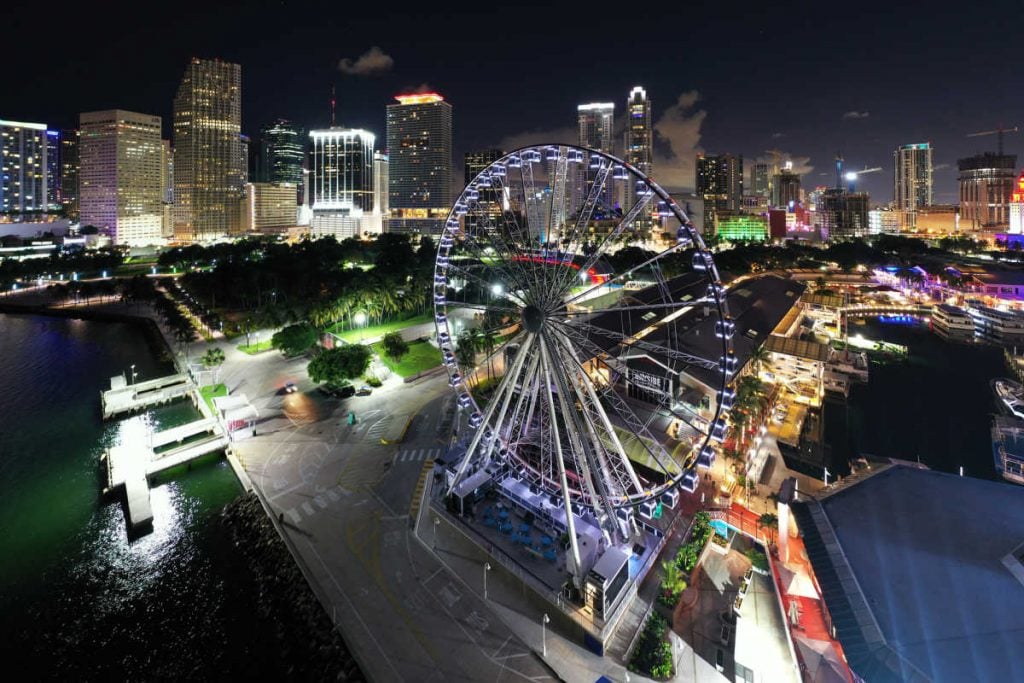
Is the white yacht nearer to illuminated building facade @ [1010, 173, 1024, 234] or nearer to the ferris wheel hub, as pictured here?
the ferris wheel hub

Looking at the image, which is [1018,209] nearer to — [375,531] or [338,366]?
[338,366]

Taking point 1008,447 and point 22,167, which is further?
point 22,167

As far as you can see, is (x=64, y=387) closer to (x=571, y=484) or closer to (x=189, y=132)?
(x=571, y=484)

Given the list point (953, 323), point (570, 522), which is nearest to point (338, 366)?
point (570, 522)

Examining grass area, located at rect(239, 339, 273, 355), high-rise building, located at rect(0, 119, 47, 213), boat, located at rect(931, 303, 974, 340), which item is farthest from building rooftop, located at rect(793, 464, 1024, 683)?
high-rise building, located at rect(0, 119, 47, 213)

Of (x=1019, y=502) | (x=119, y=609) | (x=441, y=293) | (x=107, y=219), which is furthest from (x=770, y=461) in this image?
(x=107, y=219)

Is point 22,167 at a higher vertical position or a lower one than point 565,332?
higher

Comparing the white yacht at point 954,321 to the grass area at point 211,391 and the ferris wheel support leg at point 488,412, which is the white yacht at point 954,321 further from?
the grass area at point 211,391
